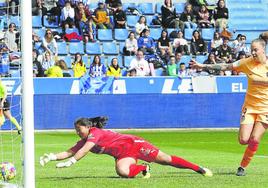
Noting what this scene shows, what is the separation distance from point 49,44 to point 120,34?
3.62m

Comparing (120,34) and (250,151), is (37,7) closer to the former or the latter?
(120,34)

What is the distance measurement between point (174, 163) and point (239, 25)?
916 inches

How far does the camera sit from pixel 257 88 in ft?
47.7

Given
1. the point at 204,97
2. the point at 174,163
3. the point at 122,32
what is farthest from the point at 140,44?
the point at 174,163

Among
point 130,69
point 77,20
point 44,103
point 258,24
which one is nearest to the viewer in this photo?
point 44,103

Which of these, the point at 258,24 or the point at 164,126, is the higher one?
the point at 258,24

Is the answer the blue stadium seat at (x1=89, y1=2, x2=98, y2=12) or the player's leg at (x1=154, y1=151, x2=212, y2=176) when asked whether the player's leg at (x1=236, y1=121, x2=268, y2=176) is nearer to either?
the player's leg at (x1=154, y1=151, x2=212, y2=176)

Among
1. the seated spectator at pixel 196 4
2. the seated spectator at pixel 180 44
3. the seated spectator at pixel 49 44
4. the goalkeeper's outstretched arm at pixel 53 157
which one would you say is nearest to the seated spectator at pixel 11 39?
the seated spectator at pixel 49 44

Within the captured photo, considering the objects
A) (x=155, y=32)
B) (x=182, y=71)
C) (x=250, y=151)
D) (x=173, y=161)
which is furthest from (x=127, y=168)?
(x=155, y=32)

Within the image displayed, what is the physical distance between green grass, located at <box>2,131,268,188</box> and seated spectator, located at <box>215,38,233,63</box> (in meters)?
6.53

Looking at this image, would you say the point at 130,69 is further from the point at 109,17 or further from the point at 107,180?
the point at 107,180

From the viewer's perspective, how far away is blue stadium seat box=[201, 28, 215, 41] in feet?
111

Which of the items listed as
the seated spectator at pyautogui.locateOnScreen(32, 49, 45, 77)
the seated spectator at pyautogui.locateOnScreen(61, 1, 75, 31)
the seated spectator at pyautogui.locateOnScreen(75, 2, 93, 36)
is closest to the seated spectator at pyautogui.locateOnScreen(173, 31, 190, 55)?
the seated spectator at pyautogui.locateOnScreen(75, 2, 93, 36)

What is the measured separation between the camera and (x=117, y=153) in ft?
44.8
